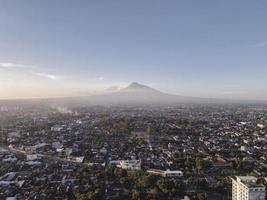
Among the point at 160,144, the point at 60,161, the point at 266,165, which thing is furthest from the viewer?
the point at 160,144

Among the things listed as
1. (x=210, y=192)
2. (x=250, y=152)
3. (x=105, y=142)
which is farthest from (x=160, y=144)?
(x=210, y=192)

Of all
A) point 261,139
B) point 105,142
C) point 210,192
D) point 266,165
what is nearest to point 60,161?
point 105,142

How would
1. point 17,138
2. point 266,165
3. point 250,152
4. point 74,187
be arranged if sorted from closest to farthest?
point 74,187, point 266,165, point 250,152, point 17,138

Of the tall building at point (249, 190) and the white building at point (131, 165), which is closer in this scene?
the tall building at point (249, 190)

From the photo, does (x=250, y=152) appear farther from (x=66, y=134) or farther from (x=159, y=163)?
(x=66, y=134)

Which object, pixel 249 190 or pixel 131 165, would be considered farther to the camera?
pixel 131 165

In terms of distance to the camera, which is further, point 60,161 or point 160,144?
point 160,144

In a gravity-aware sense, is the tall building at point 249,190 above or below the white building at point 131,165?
above

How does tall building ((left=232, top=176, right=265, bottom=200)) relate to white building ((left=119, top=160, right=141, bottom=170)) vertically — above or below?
above

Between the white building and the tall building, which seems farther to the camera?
the white building

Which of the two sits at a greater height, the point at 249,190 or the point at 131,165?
the point at 249,190
